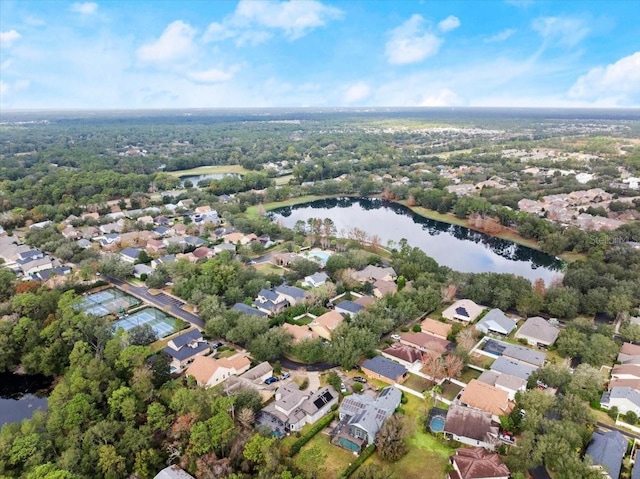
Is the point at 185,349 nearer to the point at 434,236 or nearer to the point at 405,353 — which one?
the point at 405,353

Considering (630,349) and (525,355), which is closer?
(525,355)

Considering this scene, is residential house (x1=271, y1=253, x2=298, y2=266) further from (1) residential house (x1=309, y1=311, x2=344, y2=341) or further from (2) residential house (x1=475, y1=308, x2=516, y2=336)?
(2) residential house (x1=475, y1=308, x2=516, y2=336)

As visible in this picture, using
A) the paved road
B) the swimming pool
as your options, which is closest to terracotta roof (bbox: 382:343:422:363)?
the swimming pool

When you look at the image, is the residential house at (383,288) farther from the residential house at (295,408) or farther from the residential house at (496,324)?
the residential house at (295,408)

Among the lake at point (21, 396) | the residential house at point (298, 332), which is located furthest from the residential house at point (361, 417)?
the lake at point (21, 396)

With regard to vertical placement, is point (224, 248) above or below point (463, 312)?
above

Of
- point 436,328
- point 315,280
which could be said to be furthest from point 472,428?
point 315,280
